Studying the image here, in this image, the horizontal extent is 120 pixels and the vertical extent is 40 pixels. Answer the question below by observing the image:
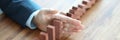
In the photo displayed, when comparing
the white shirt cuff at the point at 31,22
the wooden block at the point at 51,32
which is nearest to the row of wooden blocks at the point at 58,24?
the wooden block at the point at 51,32

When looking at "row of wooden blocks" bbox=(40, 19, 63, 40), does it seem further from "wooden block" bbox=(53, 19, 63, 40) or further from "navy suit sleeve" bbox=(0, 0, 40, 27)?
"navy suit sleeve" bbox=(0, 0, 40, 27)

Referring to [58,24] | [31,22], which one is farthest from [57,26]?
[31,22]

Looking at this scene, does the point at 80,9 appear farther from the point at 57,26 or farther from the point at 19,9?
the point at 19,9

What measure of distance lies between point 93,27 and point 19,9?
14.4 inches

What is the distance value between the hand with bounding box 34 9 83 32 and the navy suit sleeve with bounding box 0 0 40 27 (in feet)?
0.18

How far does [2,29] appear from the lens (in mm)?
990

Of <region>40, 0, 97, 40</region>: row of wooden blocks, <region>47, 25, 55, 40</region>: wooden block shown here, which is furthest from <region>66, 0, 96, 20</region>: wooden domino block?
<region>47, 25, 55, 40</region>: wooden block

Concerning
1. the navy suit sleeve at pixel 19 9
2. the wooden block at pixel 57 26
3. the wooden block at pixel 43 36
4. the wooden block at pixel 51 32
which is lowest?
the wooden block at pixel 43 36

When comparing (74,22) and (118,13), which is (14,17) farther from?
(118,13)

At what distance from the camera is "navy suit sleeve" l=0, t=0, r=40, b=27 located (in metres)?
0.97

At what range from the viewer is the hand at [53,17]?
862 millimetres

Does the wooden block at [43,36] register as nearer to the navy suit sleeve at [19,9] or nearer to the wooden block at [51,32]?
the wooden block at [51,32]

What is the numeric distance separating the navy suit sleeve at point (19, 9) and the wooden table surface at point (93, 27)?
35 mm

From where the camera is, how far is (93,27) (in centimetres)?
98
